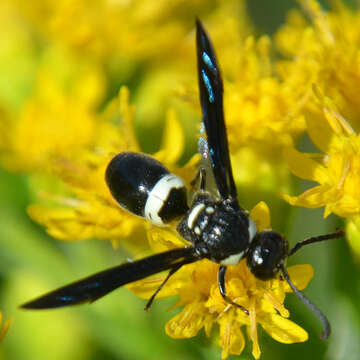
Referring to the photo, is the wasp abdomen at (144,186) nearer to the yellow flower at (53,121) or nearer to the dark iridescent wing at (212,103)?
the dark iridescent wing at (212,103)

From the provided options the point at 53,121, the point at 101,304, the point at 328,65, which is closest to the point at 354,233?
the point at 328,65

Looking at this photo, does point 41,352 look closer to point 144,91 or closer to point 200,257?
point 200,257

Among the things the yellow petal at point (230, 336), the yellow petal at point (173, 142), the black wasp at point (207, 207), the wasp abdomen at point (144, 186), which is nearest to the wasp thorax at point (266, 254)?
the black wasp at point (207, 207)

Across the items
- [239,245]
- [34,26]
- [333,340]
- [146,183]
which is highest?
[34,26]

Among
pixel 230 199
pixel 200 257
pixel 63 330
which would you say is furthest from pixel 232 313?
pixel 63 330

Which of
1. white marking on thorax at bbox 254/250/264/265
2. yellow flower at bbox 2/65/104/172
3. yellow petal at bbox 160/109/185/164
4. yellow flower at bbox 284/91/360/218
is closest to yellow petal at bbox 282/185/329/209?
yellow flower at bbox 284/91/360/218

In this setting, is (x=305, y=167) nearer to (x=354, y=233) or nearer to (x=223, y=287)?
(x=354, y=233)
